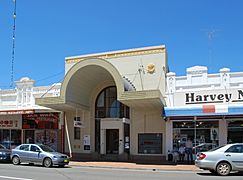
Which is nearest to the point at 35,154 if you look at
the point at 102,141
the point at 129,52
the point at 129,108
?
the point at 102,141

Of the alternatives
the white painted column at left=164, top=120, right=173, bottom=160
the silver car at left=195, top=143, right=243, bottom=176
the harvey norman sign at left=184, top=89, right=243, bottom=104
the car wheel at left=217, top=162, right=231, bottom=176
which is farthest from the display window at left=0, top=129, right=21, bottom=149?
the car wheel at left=217, top=162, right=231, bottom=176

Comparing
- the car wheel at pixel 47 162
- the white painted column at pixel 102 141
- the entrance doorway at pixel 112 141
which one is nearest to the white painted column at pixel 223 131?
the entrance doorway at pixel 112 141

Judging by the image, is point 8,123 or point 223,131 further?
point 8,123

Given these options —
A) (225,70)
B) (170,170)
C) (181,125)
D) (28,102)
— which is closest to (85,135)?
(28,102)

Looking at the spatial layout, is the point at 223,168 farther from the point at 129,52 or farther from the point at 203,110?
the point at 129,52

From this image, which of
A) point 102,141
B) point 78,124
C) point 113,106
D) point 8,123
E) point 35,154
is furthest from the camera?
point 8,123

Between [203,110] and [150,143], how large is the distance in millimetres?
4980

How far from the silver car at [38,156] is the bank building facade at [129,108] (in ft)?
14.2

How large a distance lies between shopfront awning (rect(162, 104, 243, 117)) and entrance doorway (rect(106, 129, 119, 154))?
5.22m

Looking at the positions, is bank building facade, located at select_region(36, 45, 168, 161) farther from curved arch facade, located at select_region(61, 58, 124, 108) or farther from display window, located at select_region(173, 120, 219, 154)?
display window, located at select_region(173, 120, 219, 154)

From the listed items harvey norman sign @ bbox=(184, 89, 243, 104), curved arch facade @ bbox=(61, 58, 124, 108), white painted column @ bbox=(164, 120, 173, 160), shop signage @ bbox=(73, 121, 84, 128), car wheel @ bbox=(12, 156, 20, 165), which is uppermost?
curved arch facade @ bbox=(61, 58, 124, 108)

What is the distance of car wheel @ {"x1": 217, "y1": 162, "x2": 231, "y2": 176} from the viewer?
15971 millimetres

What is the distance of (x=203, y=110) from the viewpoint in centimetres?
2189

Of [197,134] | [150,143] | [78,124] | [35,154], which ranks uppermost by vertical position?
[78,124]
